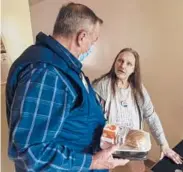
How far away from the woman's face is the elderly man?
21.4 inches

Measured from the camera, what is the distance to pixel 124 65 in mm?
1415

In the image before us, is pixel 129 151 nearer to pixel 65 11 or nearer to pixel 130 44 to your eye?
pixel 65 11

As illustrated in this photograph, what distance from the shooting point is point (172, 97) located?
6.30 feet

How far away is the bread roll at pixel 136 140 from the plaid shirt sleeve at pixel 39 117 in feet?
0.89

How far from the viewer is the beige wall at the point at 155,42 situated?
1820 mm

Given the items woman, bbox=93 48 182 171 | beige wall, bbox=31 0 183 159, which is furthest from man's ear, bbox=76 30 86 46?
beige wall, bbox=31 0 183 159

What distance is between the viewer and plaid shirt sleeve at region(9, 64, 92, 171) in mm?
708

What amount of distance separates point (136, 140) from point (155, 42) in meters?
1.17

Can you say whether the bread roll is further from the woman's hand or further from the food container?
the woman's hand

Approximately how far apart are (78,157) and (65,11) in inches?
18.0

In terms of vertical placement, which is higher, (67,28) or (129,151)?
(67,28)

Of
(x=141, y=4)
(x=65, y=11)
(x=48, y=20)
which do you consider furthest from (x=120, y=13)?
(x=65, y=11)

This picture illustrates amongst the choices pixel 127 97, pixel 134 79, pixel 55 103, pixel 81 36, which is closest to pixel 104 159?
pixel 55 103

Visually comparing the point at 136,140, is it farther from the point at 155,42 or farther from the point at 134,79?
the point at 155,42
